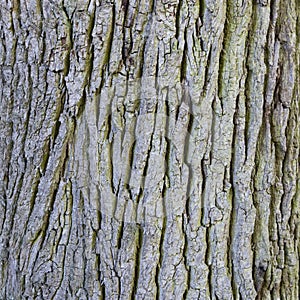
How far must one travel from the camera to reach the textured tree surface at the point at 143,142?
5.29 ft

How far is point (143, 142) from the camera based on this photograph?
1626 millimetres

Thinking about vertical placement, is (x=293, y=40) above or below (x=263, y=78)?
above

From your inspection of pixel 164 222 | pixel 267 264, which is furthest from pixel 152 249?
pixel 267 264

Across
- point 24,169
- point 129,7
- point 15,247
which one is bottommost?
point 15,247

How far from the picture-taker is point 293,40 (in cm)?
177

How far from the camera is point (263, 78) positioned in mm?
1711

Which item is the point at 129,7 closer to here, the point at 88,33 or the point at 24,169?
the point at 88,33

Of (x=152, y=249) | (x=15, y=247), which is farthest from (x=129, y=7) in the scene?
(x=15, y=247)

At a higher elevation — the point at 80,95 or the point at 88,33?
the point at 88,33

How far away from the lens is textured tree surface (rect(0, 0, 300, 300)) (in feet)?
5.29

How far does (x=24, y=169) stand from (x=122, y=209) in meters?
0.37

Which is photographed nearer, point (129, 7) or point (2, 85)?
point (129, 7)

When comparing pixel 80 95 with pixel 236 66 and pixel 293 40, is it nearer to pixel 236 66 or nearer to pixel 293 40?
pixel 236 66

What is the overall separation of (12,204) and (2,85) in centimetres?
Result: 42
